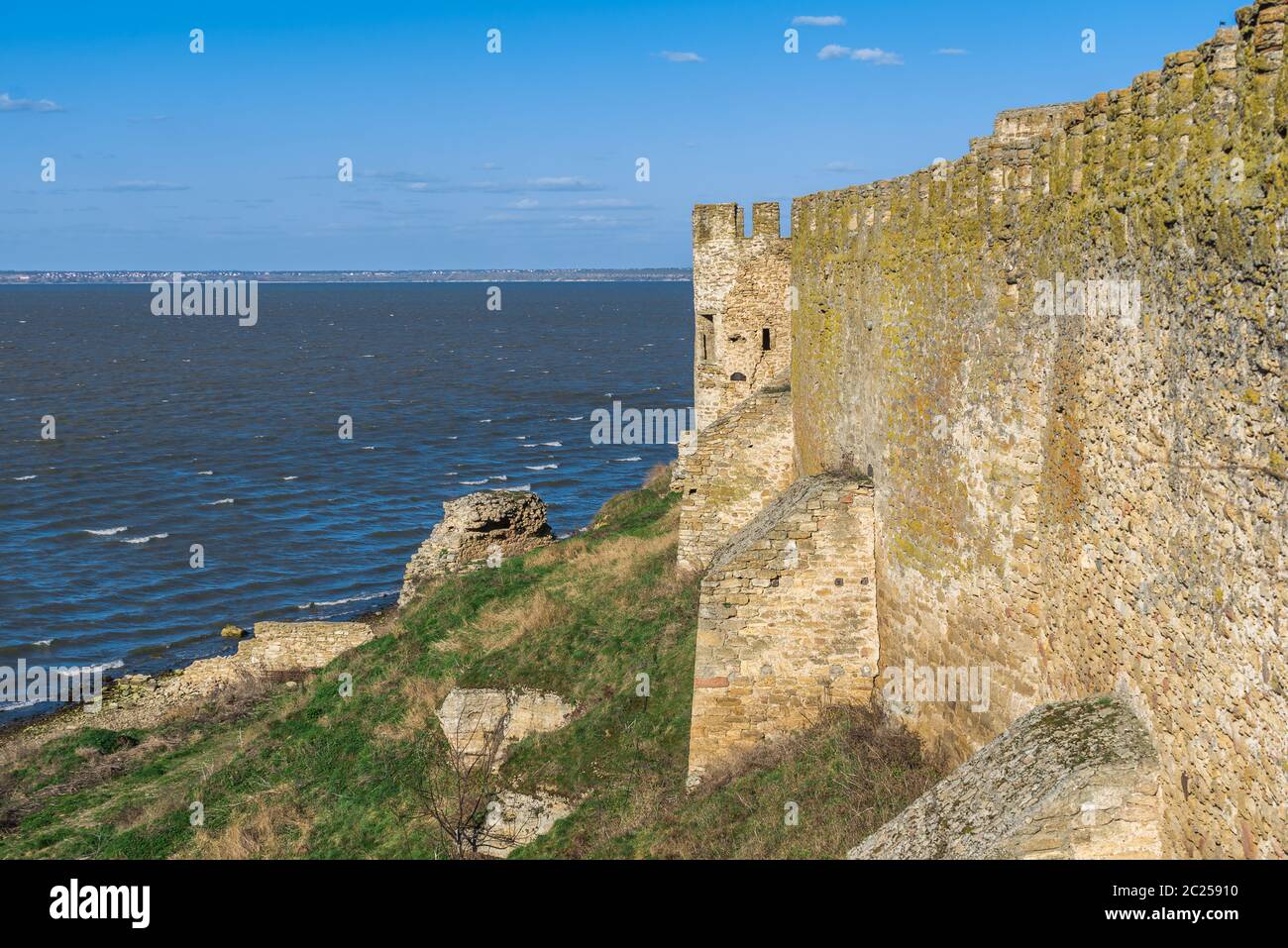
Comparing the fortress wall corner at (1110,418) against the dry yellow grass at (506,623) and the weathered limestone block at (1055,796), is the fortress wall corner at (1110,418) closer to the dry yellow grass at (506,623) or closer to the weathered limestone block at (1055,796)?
the weathered limestone block at (1055,796)

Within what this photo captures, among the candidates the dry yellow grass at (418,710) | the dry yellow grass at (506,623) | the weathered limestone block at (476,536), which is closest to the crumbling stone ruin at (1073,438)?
the dry yellow grass at (506,623)

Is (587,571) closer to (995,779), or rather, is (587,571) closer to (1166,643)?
(995,779)

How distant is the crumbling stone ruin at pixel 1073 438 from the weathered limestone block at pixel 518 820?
279 cm

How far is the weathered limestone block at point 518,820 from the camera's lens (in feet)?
50.7

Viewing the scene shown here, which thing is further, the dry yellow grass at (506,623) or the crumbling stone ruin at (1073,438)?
the dry yellow grass at (506,623)

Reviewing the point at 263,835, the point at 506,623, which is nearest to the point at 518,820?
the point at 263,835

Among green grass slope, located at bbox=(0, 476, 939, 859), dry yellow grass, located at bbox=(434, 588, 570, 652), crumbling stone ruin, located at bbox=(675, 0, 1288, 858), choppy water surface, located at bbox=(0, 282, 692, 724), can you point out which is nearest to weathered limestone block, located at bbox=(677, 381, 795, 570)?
green grass slope, located at bbox=(0, 476, 939, 859)

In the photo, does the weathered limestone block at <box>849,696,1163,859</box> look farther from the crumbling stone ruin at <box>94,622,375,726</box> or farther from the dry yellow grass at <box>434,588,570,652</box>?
the crumbling stone ruin at <box>94,622,375,726</box>

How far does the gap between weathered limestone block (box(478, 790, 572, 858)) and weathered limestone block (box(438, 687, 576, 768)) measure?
129cm

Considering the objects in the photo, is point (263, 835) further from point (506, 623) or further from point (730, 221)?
point (730, 221)

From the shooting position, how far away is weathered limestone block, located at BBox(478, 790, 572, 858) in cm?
1546

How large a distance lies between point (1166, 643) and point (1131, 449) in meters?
1.27

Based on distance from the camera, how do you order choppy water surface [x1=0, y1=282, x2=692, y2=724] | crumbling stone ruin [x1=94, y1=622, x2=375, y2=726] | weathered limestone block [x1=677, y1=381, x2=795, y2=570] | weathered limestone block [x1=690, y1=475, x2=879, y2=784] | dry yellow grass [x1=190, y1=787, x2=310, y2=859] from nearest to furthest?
weathered limestone block [x1=690, y1=475, x2=879, y2=784] < dry yellow grass [x1=190, y1=787, x2=310, y2=859] < weathered limestone block [x1=677, y1=381, x2=795, y2=570] < crumbling stone ruin [x1=94, y1=622, x2=375, y2=726] < choppy water surface [x1=0, y1=282, x2=692, y2=724]
